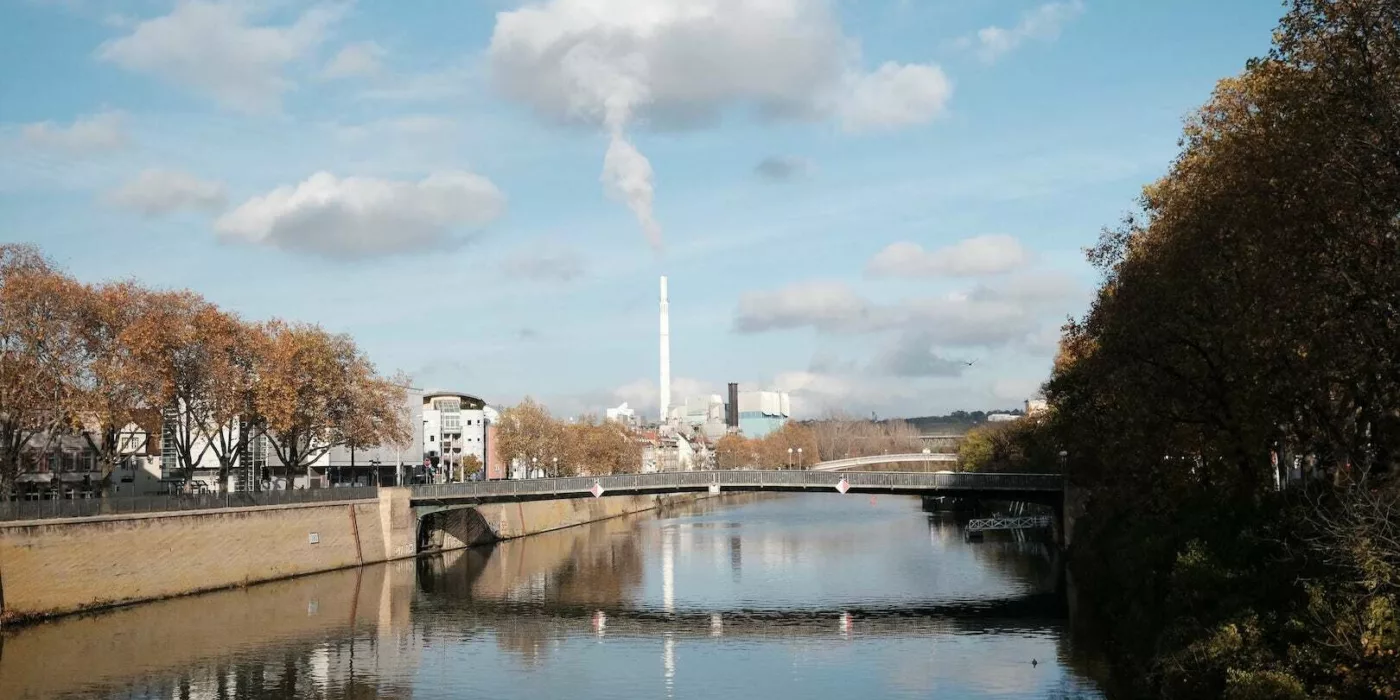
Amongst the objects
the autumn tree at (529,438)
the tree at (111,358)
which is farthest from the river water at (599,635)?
the autumn tree at (529,438)

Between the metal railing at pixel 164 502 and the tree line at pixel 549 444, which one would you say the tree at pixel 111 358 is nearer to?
the metal railing at pixel 164 502

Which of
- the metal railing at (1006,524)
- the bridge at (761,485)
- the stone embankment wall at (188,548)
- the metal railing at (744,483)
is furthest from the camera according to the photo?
the metal railing at (1006,524)

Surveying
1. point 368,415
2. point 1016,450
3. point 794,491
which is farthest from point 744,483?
point 1016,450

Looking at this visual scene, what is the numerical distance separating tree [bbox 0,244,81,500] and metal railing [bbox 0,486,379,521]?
508cm

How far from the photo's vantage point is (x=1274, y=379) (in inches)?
1372

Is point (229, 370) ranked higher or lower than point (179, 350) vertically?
lower

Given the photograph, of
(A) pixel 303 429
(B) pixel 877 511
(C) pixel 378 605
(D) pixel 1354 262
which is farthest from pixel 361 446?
(B) pixel 877 511

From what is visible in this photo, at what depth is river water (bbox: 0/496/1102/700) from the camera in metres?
40.8

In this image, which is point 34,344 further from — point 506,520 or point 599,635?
point 506,520

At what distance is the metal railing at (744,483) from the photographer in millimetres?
75250

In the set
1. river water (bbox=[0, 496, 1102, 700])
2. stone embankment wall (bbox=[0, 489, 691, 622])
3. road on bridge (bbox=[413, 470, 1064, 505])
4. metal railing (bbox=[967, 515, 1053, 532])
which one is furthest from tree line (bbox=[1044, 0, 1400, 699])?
metal railing (bbox=[967, 515, 1053, 532])

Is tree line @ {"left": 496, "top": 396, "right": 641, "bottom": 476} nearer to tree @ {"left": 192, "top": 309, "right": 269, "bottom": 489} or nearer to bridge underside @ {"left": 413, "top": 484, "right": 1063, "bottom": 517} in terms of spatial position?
bridge underside @ {"left": 413, "top": 484, "right": 1063, "bottom": 517}

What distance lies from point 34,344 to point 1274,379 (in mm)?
56162

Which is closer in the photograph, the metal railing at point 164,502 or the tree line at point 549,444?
the metal railing at point 164,502
